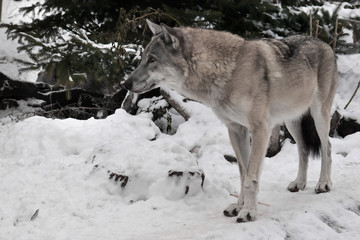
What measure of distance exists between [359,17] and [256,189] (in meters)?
6.15

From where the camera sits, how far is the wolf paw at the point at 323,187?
186 inches

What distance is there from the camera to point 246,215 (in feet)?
12.3

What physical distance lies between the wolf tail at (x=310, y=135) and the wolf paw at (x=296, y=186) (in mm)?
401

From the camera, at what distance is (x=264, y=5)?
7.49 metres

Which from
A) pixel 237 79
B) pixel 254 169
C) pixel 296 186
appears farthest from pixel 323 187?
pixel 237 79

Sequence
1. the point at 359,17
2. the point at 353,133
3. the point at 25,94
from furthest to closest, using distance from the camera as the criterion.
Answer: the point at 359,17 < the point at 25,94 < the point at 353,133

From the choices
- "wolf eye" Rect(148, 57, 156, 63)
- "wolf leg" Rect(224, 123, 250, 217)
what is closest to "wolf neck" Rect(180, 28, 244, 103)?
"wolf eye" Rect(148, 57, 156, 63)

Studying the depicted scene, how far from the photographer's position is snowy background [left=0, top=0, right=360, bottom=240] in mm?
3512

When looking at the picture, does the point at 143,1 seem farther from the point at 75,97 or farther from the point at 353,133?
the point at 353,133

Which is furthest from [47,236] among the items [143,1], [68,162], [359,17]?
[359,17]

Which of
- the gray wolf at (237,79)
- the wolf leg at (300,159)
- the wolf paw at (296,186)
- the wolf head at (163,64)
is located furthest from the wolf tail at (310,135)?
the wolf head at (163,64)

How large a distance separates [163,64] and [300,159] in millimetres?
2260

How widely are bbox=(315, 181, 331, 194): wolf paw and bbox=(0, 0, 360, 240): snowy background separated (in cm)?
8

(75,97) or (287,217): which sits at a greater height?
(287,217)
